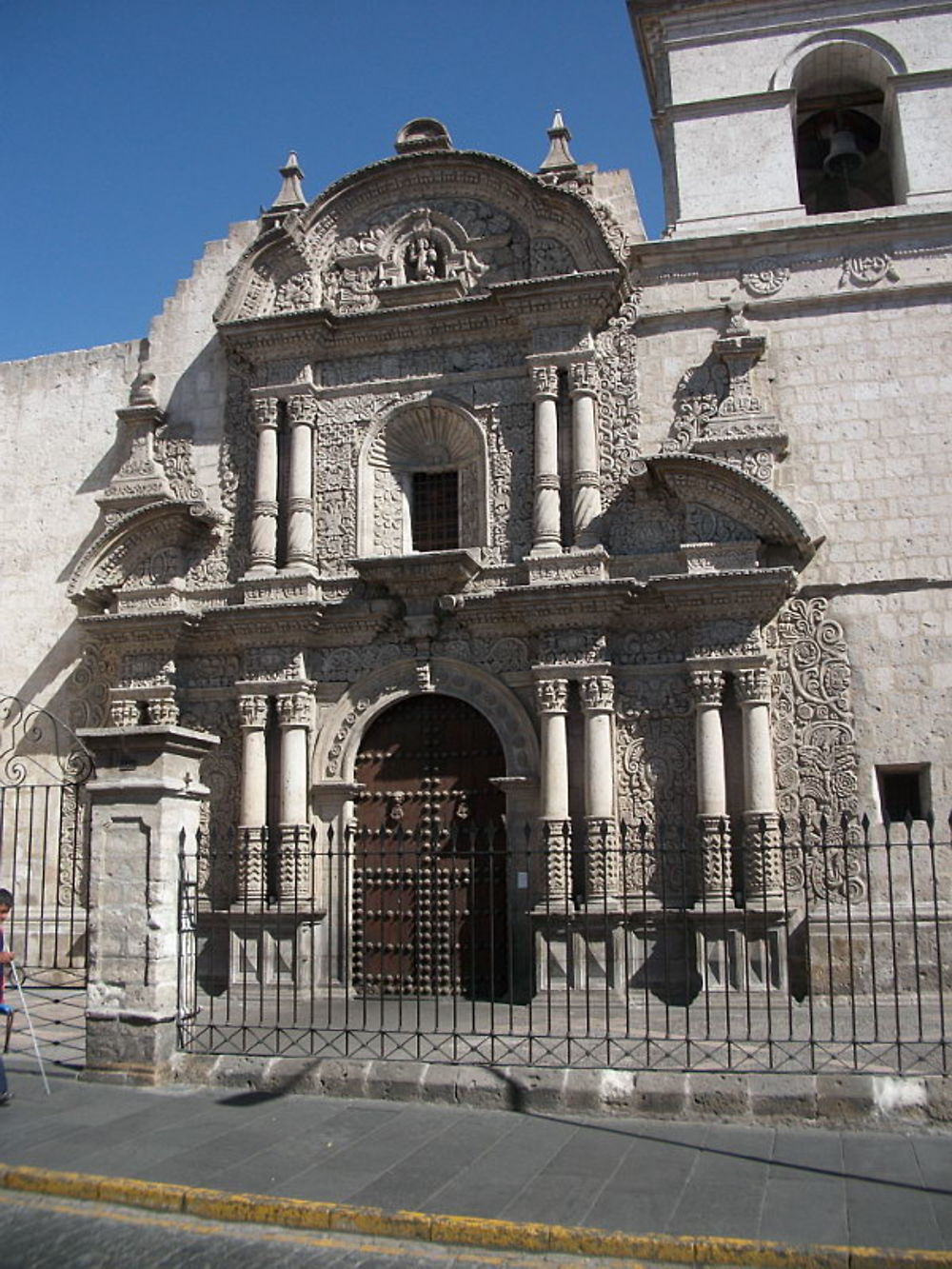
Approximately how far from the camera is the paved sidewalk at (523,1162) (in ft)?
17.4

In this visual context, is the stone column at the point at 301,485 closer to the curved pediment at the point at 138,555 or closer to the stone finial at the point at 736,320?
the curved pediment at the point at 138,555

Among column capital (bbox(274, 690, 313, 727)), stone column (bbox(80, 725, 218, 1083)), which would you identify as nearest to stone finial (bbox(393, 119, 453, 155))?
column capital (bbox(274, 690, 313, 727))

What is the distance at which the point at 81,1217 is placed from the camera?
5.65m

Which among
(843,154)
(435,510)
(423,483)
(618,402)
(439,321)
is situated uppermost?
(843,154)

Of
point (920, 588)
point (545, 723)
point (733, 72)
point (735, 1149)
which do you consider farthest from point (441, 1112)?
point (733, 72)

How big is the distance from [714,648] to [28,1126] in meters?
7.20

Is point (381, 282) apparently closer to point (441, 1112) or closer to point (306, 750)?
point (306, 750)

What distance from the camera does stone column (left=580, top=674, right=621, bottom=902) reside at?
11109 mm

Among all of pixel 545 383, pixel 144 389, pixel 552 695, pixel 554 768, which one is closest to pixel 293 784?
pixel 554 768

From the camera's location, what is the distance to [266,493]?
512 inches

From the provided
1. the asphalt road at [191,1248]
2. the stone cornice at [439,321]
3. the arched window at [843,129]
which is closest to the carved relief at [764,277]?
the stone cornice at [439,321]

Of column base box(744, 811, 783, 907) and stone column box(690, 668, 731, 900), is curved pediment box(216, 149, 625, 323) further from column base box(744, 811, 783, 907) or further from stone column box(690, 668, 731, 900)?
column base box(744, 811, 783, 907)

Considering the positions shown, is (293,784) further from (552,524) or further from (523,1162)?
(523,1162)

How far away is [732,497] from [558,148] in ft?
15.1
